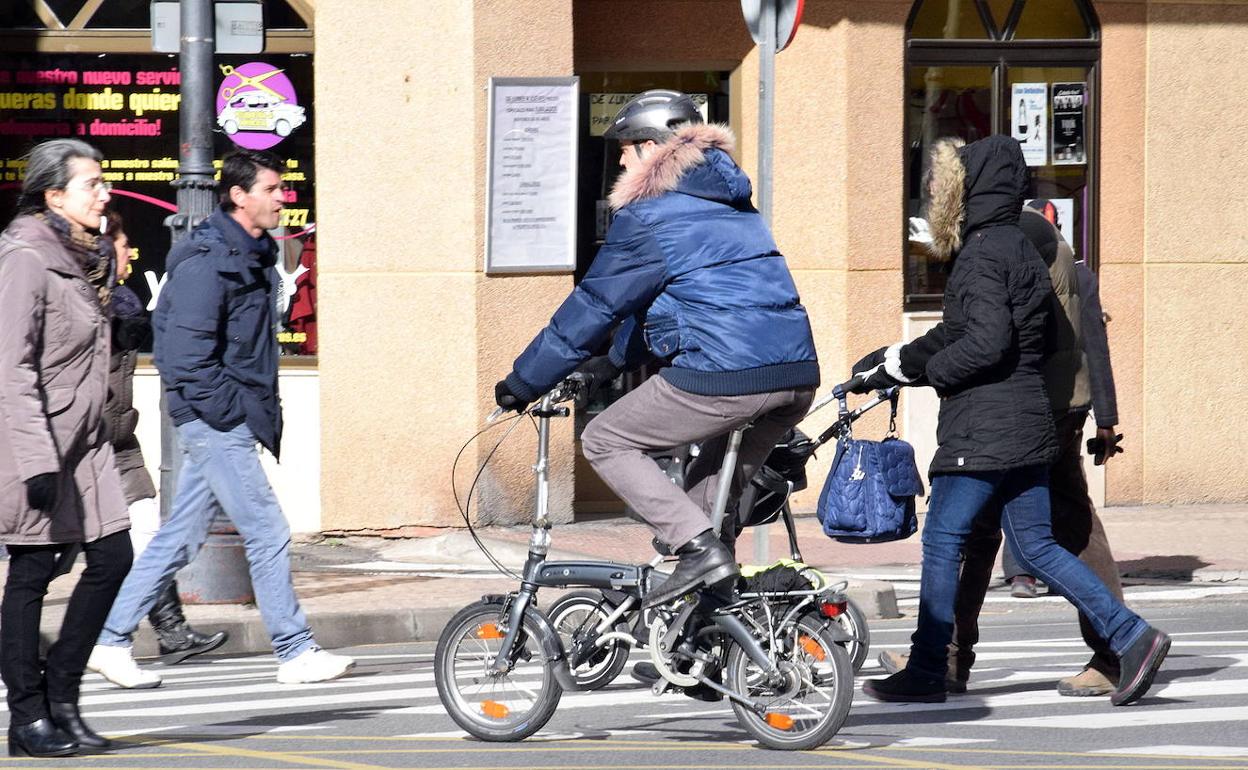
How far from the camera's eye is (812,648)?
19.3ft

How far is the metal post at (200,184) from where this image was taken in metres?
9.23

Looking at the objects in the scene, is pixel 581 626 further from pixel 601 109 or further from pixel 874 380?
pixel 601 109

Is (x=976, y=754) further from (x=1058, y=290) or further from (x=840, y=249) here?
(x=840, y=249)

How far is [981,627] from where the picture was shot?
9.24 meters

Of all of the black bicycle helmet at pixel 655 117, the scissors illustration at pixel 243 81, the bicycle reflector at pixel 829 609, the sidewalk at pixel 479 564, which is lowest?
the sidewalk at pixel 479 564

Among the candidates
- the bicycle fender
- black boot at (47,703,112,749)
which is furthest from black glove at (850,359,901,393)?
black boot at (47,703,112,749)

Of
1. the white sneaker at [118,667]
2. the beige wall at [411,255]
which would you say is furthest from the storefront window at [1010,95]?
the white sneaker at [118,667]

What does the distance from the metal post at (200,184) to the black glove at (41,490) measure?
3.35 meters

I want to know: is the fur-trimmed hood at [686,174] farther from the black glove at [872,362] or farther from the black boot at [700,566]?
the black glove at [872,362]

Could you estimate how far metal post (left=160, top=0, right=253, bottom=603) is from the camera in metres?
9.23

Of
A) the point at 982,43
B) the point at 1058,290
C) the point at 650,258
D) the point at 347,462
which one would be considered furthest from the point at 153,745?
the point at 982,43

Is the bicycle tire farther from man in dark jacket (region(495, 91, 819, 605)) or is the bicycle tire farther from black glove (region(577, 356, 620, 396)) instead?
black glove (region(577, 356, 620, 396))

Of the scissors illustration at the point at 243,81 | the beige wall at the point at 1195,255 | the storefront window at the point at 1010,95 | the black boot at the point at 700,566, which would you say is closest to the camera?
the black boot at the point at 700,566

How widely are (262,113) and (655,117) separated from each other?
689 cm
